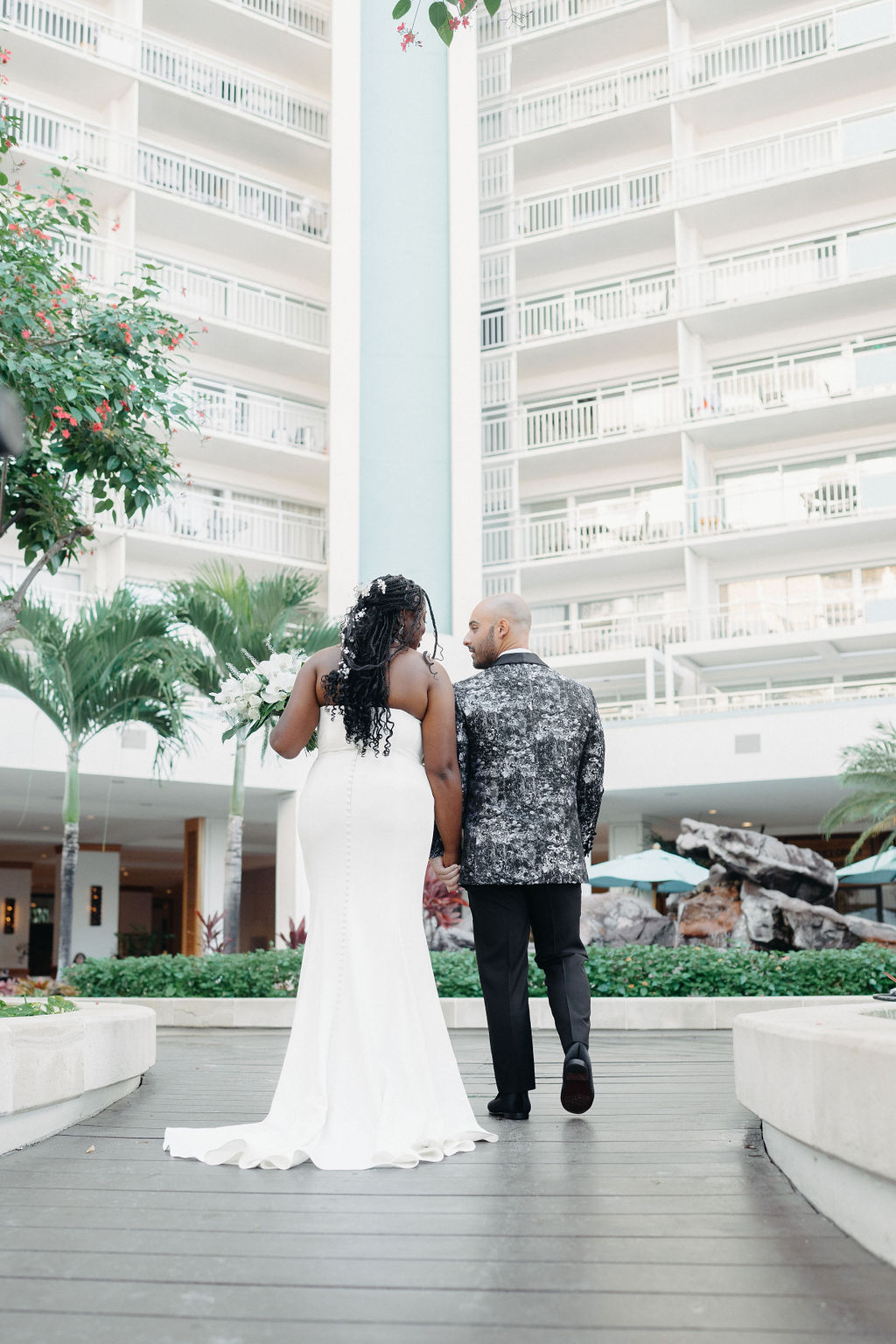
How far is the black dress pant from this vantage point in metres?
4.35

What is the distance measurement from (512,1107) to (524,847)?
0.89 metres

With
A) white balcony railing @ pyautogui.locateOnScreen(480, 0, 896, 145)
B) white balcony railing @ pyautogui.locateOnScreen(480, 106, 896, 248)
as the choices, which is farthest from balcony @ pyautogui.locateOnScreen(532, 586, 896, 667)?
white balcony railing @ pyautogui.locateOnScreen(480, 0, 896, 145)

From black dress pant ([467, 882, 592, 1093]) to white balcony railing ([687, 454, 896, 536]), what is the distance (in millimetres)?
22891

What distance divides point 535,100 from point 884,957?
25.0 m

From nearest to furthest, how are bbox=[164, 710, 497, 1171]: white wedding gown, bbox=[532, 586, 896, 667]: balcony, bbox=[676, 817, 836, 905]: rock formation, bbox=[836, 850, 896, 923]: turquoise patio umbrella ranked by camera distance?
bbox=[164, 710, 497, 1171]: white wedding gown < bbox=[836, 850, 896, 923]: turquoise patio umbrella < bbox=[676, 817, 836, 905]: rock formation < bbox=[532, 586, 896, 667]: balcony

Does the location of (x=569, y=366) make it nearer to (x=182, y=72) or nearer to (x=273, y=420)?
(x=273, y=420)

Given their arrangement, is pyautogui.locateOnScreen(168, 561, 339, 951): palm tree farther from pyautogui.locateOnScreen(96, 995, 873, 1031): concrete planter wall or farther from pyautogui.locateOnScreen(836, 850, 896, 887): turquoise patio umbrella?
pyautogui.locateOnScreen(836, 850, 896, 887): turquoise patio umbrella

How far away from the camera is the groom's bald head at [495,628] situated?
15.5 feet

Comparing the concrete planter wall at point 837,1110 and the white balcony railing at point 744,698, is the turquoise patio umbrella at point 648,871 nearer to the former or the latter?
the white balcony railing at point 744,698

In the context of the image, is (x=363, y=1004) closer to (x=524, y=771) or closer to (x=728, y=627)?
(x=524, y=771)

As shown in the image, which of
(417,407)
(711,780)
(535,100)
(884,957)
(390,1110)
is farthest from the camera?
(535,100)

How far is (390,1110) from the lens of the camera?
371 cm

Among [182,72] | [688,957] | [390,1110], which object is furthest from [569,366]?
[390,1110]

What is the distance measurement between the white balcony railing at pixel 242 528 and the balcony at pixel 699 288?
620cm
